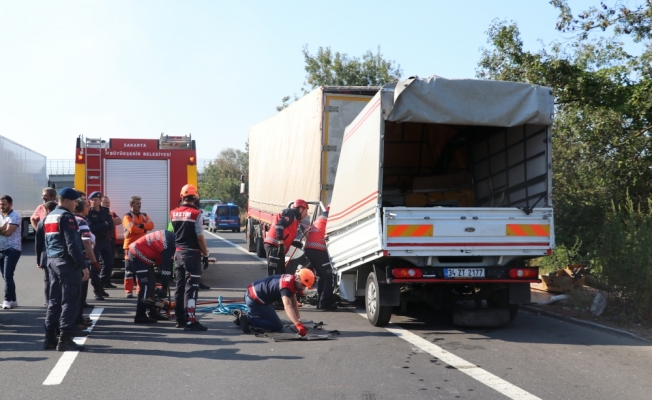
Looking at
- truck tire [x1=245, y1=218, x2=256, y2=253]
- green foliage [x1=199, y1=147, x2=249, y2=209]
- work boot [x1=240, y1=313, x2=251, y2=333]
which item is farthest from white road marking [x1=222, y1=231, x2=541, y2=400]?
green foliage [x1=199, y1=147, x2=249, y2=209]

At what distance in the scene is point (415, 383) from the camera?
21.8ft

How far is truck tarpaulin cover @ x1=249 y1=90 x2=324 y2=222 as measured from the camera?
13773mm

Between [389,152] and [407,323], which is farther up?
[389,152]

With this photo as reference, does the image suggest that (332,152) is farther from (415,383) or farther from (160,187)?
(415,383)

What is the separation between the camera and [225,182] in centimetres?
6788

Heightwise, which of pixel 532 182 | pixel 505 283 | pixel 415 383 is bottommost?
pixel 415 383

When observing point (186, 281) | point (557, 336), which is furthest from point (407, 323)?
point (186, 281)

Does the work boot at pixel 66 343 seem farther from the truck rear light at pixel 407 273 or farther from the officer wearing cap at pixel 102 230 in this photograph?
the officer wearing cap at pixel 102 230

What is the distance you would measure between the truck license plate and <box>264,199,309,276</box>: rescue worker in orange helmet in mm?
3051

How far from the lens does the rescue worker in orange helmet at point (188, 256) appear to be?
9508 millimetres

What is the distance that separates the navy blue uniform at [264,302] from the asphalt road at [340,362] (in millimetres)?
310

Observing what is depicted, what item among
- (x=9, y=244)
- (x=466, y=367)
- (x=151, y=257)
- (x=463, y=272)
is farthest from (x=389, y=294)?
(x=9, y=244)

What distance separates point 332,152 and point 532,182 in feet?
13.7

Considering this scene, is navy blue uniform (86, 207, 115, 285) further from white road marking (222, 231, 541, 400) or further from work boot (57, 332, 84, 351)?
white road marking (222, 231, 541, 400)
